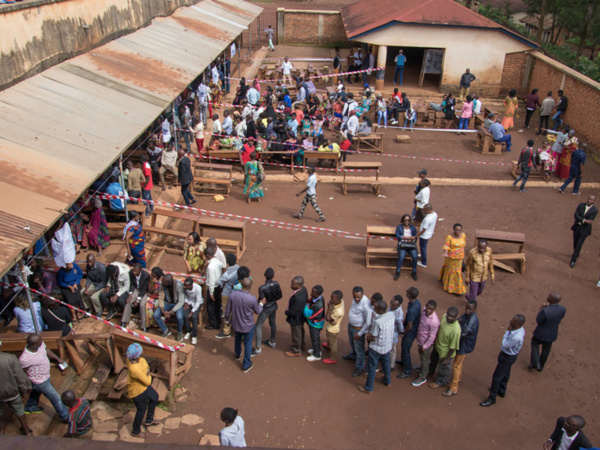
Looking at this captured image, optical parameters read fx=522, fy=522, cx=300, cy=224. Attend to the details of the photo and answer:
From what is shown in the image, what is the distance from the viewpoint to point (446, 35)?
21.4m

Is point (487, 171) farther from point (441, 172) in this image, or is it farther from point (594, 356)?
point (594, 356)

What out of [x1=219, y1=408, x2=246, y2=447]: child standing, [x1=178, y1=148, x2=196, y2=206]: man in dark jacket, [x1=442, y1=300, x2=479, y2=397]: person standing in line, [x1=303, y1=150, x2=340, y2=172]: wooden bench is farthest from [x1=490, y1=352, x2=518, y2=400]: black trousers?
[x1=303, y1=150, x2=340, y2=172]: wooden bench

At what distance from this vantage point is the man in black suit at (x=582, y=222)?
402 inches

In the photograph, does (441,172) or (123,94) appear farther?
(441,172)

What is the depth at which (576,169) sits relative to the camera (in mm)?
13312

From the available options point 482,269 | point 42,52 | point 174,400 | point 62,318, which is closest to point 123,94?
point 42,52

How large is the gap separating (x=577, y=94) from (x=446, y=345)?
1451 centimetres

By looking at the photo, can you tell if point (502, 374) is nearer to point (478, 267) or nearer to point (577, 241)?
point (478, 267)

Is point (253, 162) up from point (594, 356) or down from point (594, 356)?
up

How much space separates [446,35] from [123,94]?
14890 mm

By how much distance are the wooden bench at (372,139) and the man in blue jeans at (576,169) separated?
17.6 feet

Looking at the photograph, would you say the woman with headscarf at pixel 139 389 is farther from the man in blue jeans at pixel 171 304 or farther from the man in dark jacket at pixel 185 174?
the man in dark jacket at pixel 185 174

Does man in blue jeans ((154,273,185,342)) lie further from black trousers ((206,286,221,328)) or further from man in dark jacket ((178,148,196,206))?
man in dark jacket ((178,148,196,206))

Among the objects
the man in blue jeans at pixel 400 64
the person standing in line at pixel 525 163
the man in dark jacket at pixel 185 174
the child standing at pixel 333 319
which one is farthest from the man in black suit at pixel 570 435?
the man in blue jeans at pixel 400 64
